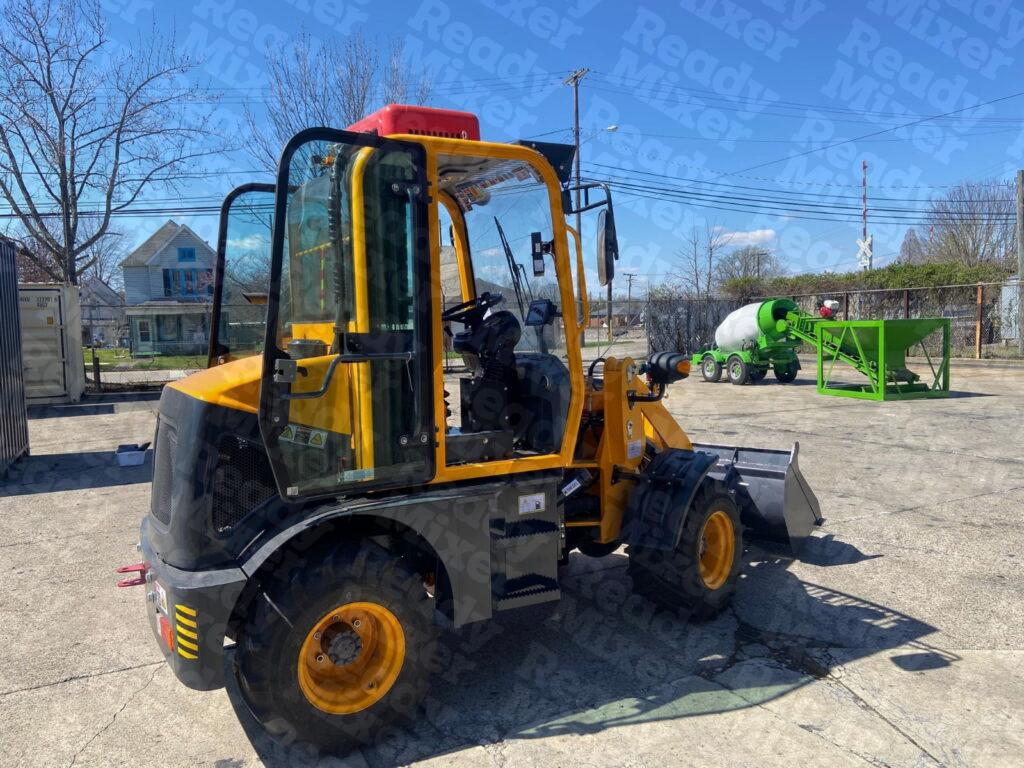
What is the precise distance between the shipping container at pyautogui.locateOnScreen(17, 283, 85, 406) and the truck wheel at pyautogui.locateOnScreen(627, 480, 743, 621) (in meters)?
15.5

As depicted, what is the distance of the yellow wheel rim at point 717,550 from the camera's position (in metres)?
4.62

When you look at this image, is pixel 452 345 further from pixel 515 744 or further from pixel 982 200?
pixel 982 200

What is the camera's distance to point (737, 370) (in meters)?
18.7

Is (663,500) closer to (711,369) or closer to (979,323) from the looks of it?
Answer: (711,369)

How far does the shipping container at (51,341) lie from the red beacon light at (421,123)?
588 inches

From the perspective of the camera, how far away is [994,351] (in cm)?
2238

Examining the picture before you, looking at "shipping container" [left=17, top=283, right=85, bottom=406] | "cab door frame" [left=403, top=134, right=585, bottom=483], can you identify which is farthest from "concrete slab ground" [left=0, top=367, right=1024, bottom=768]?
"shipping container" [left=17, top=283, right=85, bottom=406]

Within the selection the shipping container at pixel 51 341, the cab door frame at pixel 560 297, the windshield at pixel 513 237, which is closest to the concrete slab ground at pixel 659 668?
the cab door frame at pixel 560 297

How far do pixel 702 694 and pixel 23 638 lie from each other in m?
4.00

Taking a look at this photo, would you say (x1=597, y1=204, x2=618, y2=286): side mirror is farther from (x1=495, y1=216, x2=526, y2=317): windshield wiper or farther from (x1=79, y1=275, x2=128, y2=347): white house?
(x1=79, y1=275, x2=128, y2=347): white house

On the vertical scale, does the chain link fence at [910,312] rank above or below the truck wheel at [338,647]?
above

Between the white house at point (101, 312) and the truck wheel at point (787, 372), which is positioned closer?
the truck wheel at point (787, 372)

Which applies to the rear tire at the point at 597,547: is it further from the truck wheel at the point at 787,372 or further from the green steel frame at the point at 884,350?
the truck wheel at the point at 787,372

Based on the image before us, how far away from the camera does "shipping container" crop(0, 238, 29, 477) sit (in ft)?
30.1
